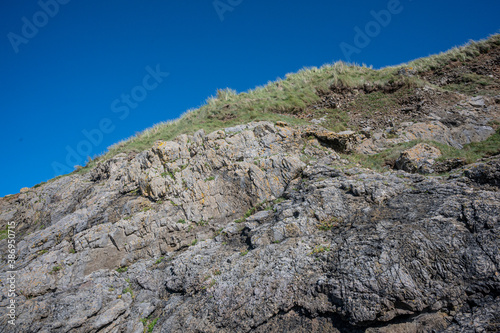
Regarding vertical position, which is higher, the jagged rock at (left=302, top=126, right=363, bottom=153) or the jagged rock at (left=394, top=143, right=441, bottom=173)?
the jagged rock at (left=302, top=126, right=363, bottom=153)

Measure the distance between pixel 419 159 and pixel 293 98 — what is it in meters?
8.83

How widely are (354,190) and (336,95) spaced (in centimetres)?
1105

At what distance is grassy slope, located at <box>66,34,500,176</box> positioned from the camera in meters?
15.1

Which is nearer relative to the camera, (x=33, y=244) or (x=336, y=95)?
(x=33, y=244)

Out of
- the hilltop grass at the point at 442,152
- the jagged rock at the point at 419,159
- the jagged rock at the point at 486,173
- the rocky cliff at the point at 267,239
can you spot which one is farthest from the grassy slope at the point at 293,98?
the jagged rock at the point at 486,173

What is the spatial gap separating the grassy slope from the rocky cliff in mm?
2583

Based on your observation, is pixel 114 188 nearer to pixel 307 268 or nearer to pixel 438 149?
pixel 307 268

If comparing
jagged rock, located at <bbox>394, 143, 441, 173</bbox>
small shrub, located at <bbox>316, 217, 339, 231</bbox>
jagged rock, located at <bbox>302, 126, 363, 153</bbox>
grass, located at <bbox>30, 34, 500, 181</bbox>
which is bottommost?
small shrub, located at <bbox>316, 217, 339, 231</bbox>

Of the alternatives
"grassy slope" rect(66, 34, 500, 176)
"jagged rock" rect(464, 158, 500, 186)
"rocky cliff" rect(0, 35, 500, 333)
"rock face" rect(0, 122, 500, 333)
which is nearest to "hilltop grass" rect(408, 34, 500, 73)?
"grassy slope" rect(66, 34, 500, 176)

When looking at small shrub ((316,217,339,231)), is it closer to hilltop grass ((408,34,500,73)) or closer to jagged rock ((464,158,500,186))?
jagged rock ((464,158,500,186))

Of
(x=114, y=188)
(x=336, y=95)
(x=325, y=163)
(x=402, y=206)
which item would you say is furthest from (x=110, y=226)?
(x=336, y=95)

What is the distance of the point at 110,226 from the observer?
970 cm

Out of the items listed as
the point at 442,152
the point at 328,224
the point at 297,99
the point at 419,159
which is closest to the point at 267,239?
the point at 328,224

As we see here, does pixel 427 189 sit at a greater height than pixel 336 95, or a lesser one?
lesser
